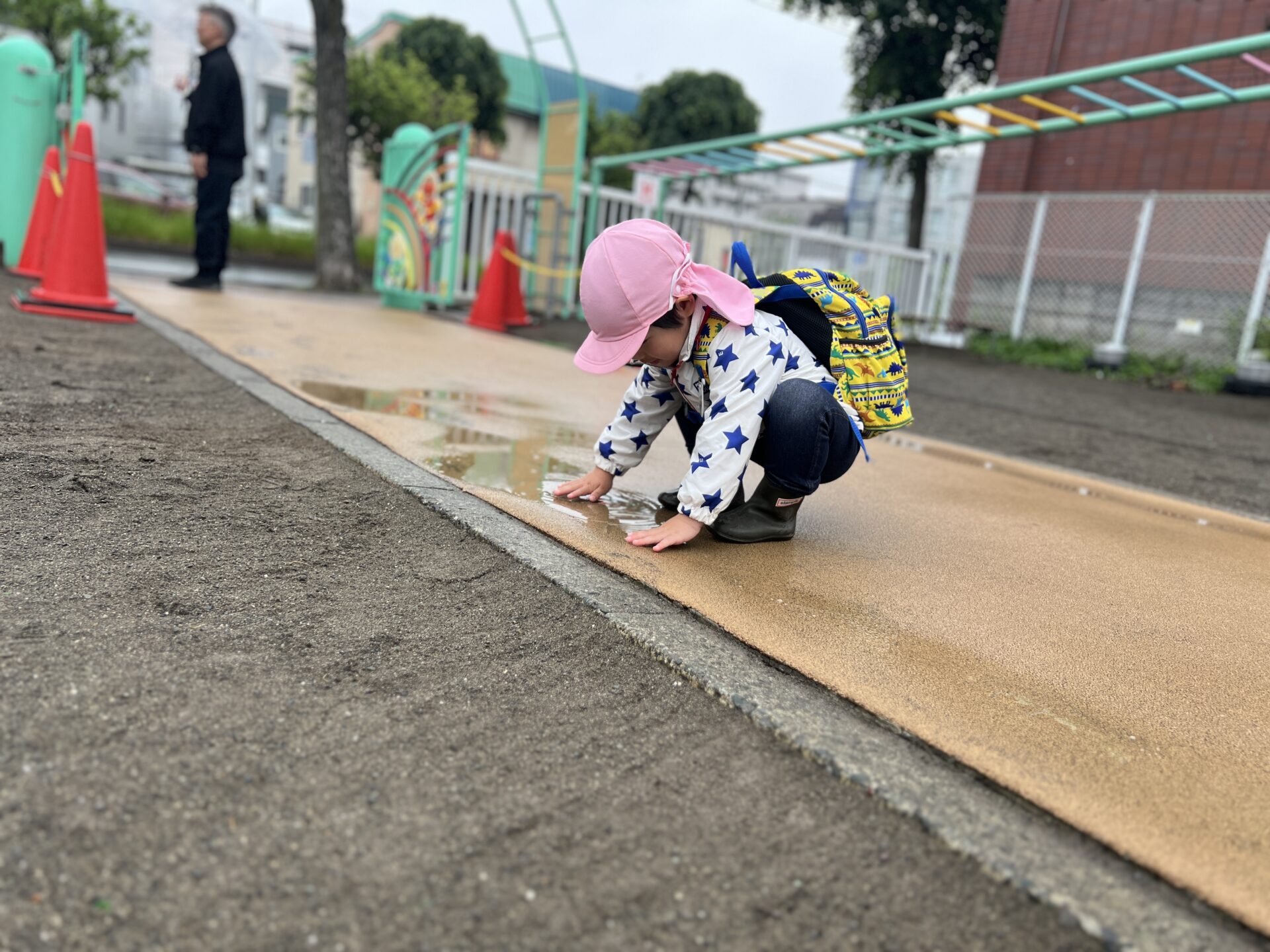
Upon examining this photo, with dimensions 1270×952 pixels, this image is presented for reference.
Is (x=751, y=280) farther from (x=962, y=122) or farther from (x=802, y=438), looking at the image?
(x=962, y=122)

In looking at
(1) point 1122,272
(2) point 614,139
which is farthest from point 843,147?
(2) point 614,139

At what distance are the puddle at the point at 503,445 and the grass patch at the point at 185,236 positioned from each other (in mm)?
12362

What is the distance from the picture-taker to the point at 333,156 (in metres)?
10.5

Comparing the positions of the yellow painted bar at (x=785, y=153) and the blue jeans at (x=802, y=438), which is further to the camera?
the yellow painted bar at (x=785, y=153)

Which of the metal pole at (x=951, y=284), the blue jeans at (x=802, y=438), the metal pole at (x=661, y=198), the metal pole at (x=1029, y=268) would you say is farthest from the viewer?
the metal pole at (x=951, y=284)

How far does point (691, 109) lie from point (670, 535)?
98.9ft

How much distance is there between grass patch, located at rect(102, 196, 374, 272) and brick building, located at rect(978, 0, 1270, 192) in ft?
35.1

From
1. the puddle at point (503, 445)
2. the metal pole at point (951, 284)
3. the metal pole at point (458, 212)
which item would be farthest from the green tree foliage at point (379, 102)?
the puddle at point (503, 445)

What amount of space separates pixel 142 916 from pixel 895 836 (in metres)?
0.81

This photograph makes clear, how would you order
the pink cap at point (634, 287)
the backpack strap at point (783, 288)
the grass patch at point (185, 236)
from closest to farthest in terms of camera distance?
1. the pink cap at point (634, 287)
2. the backpack strap at point (783, 288)
3. the grass patch at point (185, 236)

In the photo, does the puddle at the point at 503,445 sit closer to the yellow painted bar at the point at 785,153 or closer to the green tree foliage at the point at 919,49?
the yellow painted bar at the point at 785,153

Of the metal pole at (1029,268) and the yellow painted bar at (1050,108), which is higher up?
the yellow painted bar at (1050,108)

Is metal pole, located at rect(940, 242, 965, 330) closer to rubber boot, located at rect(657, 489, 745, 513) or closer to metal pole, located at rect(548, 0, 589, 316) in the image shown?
metal pole, located at rect(548, 0, 589, 316)

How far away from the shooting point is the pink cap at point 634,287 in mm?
1975
